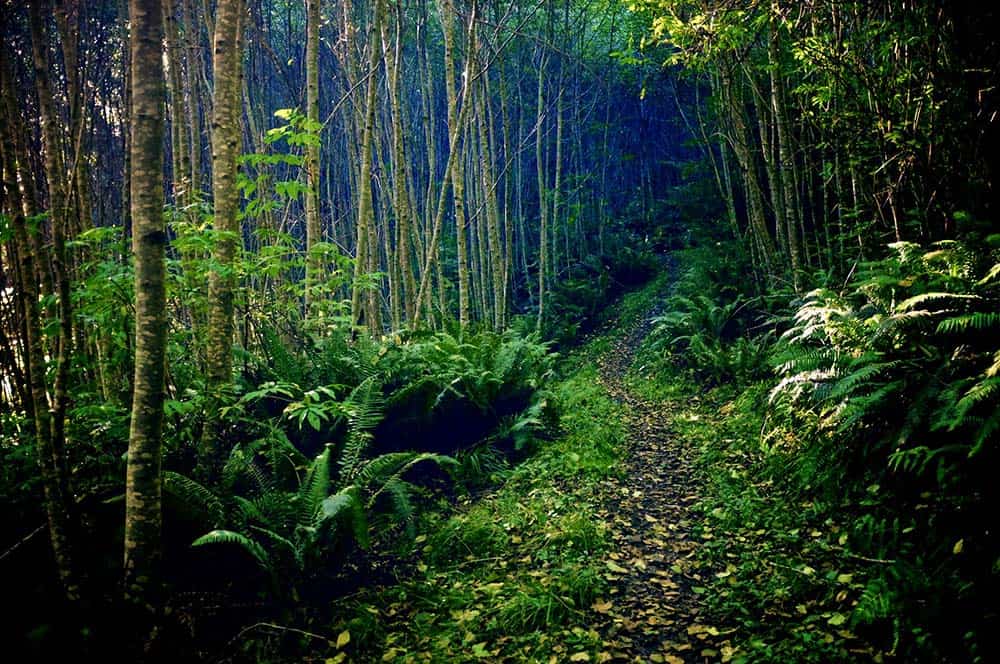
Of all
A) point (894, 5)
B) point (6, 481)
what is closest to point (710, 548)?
point (6, 481)

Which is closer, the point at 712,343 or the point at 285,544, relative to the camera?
the point at 285,544

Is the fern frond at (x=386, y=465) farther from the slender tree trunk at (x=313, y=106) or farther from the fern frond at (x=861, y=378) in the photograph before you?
the fern frond at (x=861, y=378)

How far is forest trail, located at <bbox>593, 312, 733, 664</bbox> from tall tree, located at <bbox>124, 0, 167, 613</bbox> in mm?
2376

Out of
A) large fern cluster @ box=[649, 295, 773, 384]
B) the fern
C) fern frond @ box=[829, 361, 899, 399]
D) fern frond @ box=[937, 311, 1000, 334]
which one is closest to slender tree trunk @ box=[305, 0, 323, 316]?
the fern

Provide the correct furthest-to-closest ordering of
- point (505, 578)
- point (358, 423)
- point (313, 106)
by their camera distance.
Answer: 1. point (313, 106)
2. point (358, 423)
3. point (505, 578)

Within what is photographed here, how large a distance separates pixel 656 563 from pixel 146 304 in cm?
331

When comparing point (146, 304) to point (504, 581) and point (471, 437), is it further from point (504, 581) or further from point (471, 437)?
point (471, 437)

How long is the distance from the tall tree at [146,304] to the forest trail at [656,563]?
2.38 m

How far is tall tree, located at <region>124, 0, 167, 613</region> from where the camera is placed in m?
2.49

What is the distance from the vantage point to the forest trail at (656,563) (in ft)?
9.77

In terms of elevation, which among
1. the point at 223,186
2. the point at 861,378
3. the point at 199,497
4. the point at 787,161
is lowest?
the point at 199,497

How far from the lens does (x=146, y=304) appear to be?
2594mm

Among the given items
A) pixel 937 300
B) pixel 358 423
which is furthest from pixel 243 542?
pixel 937 300

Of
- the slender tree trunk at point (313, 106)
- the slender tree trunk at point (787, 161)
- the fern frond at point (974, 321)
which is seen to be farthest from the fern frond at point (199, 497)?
the slender tree trunk at point (787, 161)
